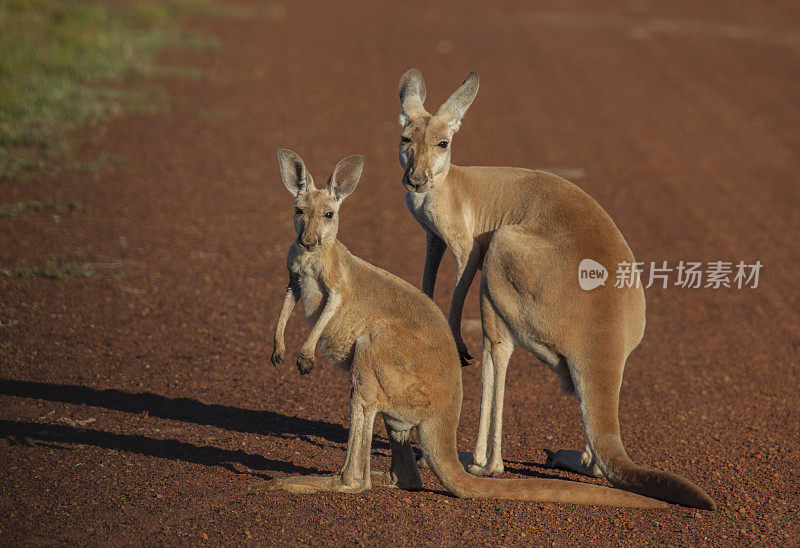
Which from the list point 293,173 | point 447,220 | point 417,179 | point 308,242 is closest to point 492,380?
point 447,220

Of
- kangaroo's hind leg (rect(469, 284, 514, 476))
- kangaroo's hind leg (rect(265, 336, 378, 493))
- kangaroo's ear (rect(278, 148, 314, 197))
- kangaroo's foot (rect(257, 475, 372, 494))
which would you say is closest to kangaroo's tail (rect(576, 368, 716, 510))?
kangaroo's hind leg (rect(469, 284, 514, 476))

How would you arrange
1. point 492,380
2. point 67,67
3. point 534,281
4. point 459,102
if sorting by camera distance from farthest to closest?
point 67,67 < point 459,102 < point 492,380 < point 534,281

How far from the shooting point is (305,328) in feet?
25.2

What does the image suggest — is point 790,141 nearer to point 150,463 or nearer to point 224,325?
point 224,325

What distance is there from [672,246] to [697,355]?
8.35 feet

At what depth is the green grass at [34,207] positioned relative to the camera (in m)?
9.49

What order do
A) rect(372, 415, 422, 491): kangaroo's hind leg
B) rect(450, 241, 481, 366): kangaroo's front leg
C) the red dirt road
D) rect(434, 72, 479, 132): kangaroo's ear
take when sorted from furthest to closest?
rect(434, 72, 479, 132): kangaroo's ear, rect(450, 241, 481, 366): kangaroo's front leg, rect(372, 415, 422, 491): kangaroo's hind leg, the red dirt road

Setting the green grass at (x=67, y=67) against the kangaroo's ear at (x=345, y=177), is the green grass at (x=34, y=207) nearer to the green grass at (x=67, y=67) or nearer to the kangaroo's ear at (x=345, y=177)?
the green grass at (x=67, y=67)

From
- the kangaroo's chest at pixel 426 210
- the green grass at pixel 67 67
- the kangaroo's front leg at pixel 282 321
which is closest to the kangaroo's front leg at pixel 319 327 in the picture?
the kangaroo's front leg at pixel 282 321

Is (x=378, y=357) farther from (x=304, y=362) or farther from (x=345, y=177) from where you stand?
(x=345, y=177)

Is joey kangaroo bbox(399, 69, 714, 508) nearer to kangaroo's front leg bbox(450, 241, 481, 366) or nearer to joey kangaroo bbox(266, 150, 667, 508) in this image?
kangaroo's front leg bbox(450, 241, 481, 366)

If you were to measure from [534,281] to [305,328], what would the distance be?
295 centimetres

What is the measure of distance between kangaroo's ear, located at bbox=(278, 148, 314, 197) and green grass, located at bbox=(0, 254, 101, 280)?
12.8 feet

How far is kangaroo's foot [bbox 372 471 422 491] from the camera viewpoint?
503 cm
